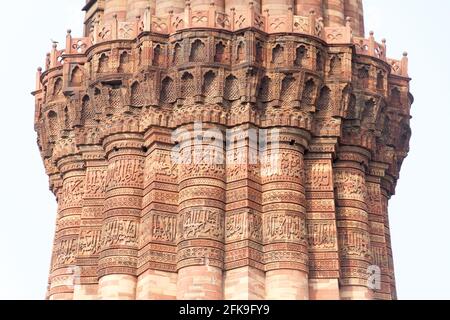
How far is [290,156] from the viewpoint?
36.9 metres

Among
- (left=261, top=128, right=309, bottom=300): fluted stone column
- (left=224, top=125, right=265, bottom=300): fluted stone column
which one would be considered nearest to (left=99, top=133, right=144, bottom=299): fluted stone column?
(left=224, top=125, right=265, bottom=300): fluted stone column

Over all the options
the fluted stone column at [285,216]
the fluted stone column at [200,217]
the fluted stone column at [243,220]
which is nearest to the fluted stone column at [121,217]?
the fluted stone column at [200,217]

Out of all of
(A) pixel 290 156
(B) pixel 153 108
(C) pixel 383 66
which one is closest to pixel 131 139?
(B) pixel 153 108

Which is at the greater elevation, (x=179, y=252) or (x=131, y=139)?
(x=131, y=139)

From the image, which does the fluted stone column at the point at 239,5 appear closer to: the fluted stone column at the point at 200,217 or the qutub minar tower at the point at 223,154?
the qutub minar tower at the point at 223,154

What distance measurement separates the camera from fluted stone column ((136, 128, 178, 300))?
35.7m

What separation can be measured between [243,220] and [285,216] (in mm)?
877

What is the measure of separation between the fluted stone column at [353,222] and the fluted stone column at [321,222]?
0.52 meters

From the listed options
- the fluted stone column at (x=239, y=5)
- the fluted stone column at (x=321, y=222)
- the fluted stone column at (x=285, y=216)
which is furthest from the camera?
the fluted stone column at (x=239, y=5)

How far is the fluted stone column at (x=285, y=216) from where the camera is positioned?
35.6m
